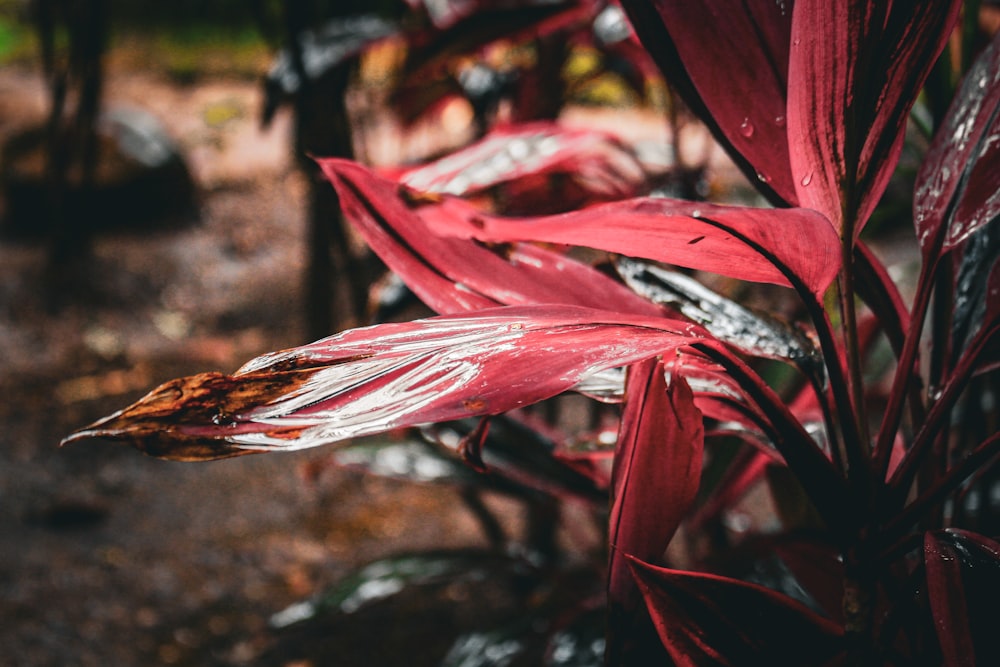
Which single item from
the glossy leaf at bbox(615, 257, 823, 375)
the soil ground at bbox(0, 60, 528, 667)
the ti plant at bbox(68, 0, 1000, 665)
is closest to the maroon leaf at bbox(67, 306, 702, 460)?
the ti plant at bbox(68, 0, 1000, 665)

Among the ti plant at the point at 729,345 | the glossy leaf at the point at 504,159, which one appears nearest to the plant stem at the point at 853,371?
the ti plant at the point at 729,345

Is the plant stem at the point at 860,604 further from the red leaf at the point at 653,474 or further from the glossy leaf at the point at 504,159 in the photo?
the glossy leaf at the point at 504,159

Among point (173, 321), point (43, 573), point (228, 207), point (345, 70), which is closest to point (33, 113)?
point (228, 207)

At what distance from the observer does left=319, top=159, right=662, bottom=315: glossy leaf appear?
15.4 inches

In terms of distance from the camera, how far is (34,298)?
9.11 ft

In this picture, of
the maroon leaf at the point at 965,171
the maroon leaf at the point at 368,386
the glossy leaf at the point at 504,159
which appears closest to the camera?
the maroon leaf at the point at 368,386

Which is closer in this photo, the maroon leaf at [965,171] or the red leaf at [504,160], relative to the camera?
the maroon leaf at [965,171]

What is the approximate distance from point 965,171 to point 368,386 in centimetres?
29

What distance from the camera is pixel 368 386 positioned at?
11.0 inches

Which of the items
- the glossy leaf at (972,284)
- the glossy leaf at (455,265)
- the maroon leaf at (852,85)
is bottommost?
the glossy leaf at (972,284)

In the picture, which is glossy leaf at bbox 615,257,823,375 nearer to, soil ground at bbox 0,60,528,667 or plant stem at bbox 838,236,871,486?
plant stem at bbox 838,236,871,486

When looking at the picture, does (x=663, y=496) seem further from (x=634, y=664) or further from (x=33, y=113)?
(x=33, y=113)

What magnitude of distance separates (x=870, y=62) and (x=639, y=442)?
0.58 feet

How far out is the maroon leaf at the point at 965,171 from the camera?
0.37m
